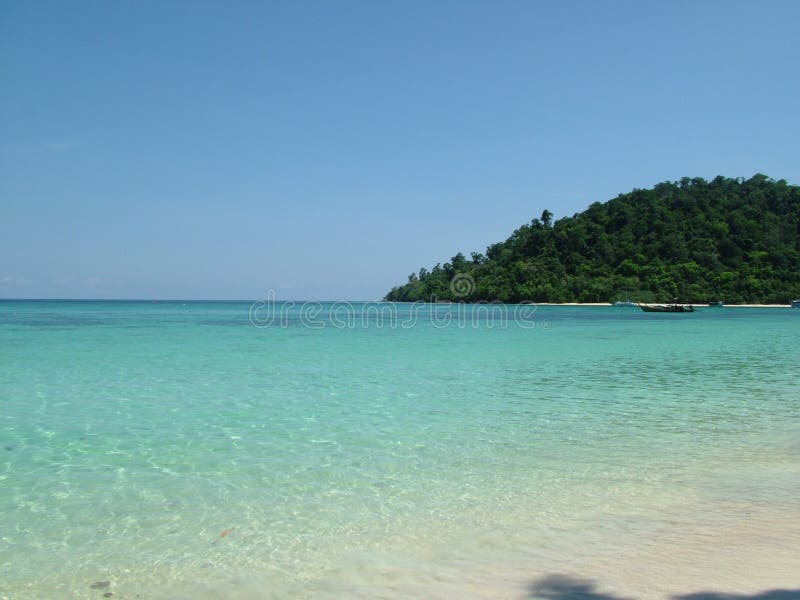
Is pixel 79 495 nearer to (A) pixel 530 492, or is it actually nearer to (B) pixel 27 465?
(B) pixel 27 465

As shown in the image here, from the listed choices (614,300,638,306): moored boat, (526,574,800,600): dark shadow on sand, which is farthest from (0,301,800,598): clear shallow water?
(614,300,638,306): moored boat

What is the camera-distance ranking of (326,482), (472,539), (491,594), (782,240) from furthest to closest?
1. (782,240)
2. (326,482)
3. (472,539)
4. (491,594)

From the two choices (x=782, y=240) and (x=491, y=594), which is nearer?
(x=491, y=594)

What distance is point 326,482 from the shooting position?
702 cm

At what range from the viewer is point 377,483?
6.98m

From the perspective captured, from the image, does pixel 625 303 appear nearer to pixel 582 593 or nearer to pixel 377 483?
pixel 377 483

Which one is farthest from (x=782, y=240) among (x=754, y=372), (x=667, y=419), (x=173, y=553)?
(x=173, y=553)

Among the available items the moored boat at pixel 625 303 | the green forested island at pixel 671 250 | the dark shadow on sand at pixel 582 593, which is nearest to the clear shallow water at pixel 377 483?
the dark shadow on sand at pixel 582 593

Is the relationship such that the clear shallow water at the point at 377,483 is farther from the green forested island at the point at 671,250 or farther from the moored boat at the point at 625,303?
the green forested island at the point at 671,250

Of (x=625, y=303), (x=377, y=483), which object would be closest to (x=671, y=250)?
(x=625, y=303)

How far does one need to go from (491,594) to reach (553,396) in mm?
9789

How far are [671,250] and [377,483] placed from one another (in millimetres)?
148301

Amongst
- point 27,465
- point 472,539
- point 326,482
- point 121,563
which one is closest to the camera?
point 121,563

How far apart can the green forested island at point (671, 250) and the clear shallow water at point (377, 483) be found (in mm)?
125465
